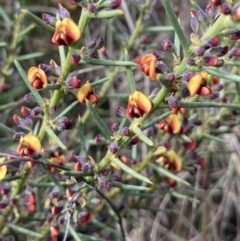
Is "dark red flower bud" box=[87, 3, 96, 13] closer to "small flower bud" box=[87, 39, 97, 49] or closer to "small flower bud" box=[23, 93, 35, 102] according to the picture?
"small flower bud" box=[87, 39, 97, 49]

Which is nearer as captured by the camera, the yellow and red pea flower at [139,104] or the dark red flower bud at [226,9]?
the dark red flower bud at [226,9]

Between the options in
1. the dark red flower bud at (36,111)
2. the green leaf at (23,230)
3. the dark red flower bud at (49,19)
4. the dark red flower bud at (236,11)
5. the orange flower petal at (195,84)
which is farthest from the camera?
the green leaf at (23,230)

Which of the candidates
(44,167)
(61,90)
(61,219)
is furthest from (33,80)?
(61,219)

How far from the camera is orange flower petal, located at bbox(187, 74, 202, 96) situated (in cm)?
122

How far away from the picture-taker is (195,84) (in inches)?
48.2

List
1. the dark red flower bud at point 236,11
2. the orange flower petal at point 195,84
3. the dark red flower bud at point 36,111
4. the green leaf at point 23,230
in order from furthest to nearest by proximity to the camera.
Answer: the green leaf at point 23,230 < the dark red flower bud at point 36,111 < the orange flower petal at point 195,84 < the dark red flower bud at point 236,11

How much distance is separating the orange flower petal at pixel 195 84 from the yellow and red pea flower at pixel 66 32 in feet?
1.01

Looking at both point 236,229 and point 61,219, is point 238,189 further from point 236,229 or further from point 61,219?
point 61,219

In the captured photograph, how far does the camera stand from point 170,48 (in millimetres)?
1292

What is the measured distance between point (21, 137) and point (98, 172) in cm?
25

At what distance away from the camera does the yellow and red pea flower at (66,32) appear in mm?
1227

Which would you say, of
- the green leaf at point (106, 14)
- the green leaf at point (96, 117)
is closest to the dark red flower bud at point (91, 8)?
Result: the green leaf at point (106, 14)

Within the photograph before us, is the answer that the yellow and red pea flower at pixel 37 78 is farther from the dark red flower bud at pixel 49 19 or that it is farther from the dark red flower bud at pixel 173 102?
the dark red flower bud at pixel 173 102

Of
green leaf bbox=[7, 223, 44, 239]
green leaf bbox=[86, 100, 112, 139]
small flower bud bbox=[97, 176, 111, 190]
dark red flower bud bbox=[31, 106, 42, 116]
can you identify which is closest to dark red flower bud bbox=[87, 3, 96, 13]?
green leaf bbox=[86, 100, 112, 139]
